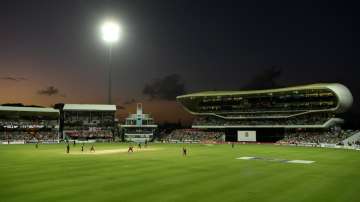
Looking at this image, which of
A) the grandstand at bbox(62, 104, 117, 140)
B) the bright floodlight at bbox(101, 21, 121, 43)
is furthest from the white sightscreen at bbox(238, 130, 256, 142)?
the bright floodlight at bbox(101, 21, 121, 43)

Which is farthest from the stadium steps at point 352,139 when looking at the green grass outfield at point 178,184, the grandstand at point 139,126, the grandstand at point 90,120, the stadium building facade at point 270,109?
the grandstand at point 90,120

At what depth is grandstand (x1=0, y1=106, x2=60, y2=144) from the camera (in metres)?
111

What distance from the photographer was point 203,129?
126 meters

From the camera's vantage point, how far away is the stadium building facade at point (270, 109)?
9781cm

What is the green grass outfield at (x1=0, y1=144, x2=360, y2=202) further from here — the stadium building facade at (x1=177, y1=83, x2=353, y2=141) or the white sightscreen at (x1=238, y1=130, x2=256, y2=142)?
the white sightscreen at (x1=238, y1=130, x2=256, y2=142)

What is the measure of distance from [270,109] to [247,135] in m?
10.8

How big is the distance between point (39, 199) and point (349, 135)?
261 ft

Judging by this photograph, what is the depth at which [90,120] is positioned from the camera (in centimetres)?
13462

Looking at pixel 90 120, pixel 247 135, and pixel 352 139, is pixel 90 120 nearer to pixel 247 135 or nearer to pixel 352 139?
pixel 247 135

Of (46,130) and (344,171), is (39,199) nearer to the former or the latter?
(344,171)

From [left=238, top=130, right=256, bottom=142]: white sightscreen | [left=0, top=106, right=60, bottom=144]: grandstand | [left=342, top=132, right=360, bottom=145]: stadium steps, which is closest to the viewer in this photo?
[left=342, top=132, right=360, bottom=145]: stadium steps

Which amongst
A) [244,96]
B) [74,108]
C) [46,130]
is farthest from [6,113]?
[244,96]

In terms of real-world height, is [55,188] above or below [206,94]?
below

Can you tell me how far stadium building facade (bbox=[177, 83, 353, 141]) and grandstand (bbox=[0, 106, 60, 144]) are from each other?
4259 centimetres
